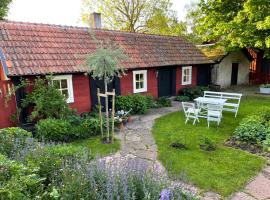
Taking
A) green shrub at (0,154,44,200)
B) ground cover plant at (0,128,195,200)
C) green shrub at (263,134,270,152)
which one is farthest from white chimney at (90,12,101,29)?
green shrub at (0,154,44,200)

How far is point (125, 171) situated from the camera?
310cm

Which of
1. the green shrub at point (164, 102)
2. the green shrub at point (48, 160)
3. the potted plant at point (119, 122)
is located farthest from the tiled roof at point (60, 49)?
the green shrub at point (48, 160)

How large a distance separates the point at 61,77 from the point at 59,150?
5.11 meters

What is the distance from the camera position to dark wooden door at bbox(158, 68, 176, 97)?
41.6ft

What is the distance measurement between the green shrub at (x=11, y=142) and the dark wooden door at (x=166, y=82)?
874 cm

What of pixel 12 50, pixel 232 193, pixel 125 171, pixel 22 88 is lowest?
pixel 232 193

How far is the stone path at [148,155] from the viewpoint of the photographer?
391 centimetres

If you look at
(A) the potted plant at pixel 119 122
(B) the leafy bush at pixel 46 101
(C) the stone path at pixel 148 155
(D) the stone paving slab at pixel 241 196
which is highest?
(B) the leafy bush at pixel 46 101

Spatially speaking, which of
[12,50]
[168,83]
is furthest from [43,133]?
[168,83]

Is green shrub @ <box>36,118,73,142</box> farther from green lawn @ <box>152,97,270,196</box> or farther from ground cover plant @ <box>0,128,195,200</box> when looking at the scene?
ground cover plant @ <box>0,128,195,200</box>

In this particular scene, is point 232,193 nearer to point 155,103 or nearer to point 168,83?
point 155,103

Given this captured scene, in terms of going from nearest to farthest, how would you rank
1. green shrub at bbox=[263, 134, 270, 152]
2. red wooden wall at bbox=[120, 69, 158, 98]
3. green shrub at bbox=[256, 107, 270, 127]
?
green shrub at bbox=[263, 134, 270, 152] < green shrub at bbox=[256, 107, 270, 127] < red wooden wall at bbox=[120, 69, 158, 98]

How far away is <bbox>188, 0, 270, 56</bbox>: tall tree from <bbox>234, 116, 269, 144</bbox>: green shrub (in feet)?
19.9

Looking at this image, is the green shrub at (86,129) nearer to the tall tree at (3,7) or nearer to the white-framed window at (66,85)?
the white-framed window at (66,85)
